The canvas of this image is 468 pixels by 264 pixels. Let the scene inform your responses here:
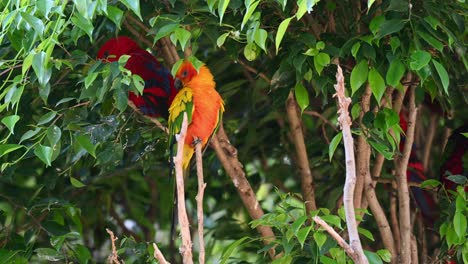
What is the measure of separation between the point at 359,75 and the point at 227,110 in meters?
1.37

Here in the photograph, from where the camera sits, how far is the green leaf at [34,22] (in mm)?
2152

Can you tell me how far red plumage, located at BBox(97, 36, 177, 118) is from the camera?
313 centimetres

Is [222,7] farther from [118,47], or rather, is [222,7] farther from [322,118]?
[322,118]

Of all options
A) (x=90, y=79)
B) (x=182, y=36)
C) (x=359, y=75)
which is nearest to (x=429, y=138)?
(x=359, y=75)

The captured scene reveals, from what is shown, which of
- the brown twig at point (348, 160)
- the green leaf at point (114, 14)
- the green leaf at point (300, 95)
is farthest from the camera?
the green leaf at point (300, 95)

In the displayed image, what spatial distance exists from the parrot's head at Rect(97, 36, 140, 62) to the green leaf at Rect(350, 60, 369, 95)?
0.87m

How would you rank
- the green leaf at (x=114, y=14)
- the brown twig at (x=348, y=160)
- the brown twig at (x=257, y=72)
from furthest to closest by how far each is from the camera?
1. the brown twig at (x=257, y=72)
2. the green leaf at (x=114, y=14)
3. the brown twig at (x=348, y=160)

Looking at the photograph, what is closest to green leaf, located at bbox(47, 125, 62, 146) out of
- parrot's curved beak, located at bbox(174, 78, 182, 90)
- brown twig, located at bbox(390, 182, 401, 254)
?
parrot's curved beak, located at bbox(174, 78, 182, 90)

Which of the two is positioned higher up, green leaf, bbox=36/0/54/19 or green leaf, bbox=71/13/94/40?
green leaf, bbox=36/0/54/19

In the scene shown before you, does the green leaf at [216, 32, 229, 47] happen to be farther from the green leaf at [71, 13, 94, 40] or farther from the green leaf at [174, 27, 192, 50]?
the green leaf at [71, 13, 94, 40]

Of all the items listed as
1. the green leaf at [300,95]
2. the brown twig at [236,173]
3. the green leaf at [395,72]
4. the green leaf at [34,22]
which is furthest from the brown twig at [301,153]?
the green leaf at [34,22]

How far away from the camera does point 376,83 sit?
2.48 meters

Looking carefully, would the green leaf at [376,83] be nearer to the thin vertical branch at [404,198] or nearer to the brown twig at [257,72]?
the thin vertical branch at [404,198]

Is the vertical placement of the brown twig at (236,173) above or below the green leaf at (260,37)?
below
